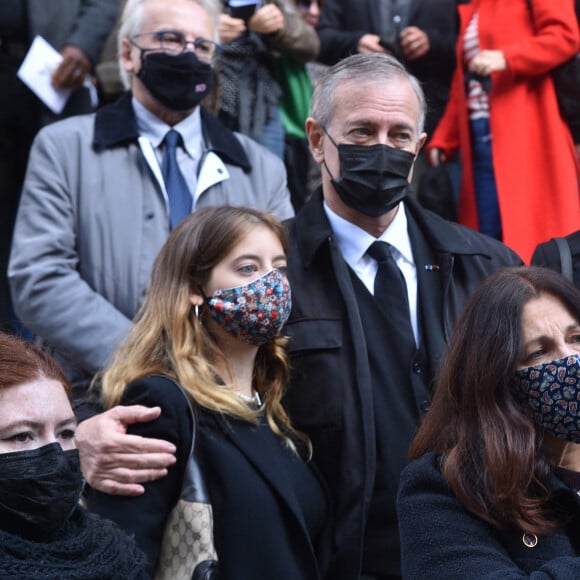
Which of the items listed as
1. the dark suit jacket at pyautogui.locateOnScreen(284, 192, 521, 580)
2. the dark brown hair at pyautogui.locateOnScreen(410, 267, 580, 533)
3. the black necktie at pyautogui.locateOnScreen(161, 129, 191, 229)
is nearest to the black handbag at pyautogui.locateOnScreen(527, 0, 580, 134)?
Answer: the dark suit jacket at pyautogui.locateOnScreen(284, 192, 521, 580)

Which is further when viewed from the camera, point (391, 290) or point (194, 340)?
point (391, 290)

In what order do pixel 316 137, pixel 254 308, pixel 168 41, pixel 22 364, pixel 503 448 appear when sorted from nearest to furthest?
pixel 22 364
pixel 503 448
pixel 254 308
pixel 316 137
pixel 168 41

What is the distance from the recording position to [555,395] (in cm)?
326

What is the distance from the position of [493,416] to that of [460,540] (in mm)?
356

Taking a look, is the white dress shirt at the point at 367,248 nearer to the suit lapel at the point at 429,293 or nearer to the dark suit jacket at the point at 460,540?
the suit lapel at the point at 429,293

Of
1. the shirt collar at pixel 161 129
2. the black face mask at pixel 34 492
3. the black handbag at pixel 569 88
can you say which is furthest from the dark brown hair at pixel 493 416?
the black handbag at pixel 569 88

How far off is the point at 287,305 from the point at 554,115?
2.57 metres

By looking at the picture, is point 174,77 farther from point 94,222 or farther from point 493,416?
point 493,416

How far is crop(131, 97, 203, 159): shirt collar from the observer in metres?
5.14

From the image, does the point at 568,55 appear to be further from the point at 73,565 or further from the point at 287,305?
the point at 73,565

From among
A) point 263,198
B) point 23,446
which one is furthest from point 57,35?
point 23,446

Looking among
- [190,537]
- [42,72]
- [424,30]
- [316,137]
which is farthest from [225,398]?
[424,30]

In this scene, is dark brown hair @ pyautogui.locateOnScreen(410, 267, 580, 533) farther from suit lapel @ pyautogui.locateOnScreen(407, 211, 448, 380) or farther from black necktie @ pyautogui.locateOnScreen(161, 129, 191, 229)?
black necktie @ pyautogui.locateOnScreen(161, 129, 191, 229)

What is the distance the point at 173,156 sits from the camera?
5.10 metres
